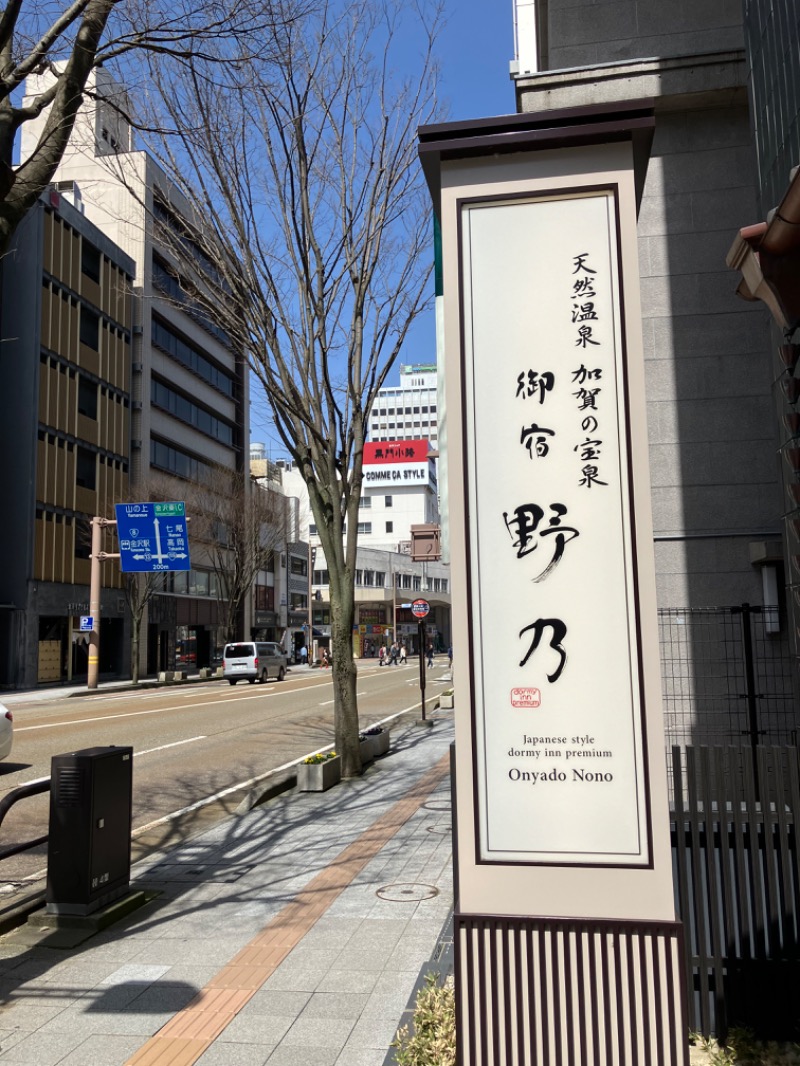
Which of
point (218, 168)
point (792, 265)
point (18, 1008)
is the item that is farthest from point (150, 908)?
point (218, 168)

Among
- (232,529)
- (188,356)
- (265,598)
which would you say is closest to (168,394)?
(188,356)

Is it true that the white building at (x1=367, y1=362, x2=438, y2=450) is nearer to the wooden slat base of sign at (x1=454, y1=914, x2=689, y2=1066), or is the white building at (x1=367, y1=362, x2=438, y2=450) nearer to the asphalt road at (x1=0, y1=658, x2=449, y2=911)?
the asphalt road at (x1=0, y1=658, x2=449, y2=911)

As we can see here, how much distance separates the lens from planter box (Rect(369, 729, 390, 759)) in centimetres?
1289

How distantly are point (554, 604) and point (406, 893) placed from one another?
3.98 m

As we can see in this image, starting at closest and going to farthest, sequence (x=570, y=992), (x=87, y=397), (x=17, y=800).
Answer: (x=570, y=992) → (x=17, y=800) → (x=87, y=397)

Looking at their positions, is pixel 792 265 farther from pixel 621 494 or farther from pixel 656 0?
pixel 656 0

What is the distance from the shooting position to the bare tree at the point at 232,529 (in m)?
42.3

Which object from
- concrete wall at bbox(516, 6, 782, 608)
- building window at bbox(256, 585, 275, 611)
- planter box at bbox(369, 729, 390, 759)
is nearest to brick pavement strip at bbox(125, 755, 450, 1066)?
concrete wall at bbox(516, 6, 782, 608)

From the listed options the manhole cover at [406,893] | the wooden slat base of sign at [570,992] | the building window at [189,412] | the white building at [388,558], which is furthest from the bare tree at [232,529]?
the wooden slat base of sign at [570,992]

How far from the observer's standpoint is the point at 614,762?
321cm

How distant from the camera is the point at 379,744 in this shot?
13148mm

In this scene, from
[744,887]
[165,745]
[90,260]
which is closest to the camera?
[744,887]

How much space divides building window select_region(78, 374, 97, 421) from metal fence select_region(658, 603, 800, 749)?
35.2 metres

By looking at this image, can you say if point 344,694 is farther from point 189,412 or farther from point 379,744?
point 189,412
